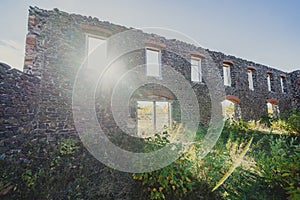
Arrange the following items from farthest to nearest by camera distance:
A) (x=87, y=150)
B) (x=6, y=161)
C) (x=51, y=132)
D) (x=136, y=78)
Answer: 1. (x=136, y=78)
2. (x=51, y=132)
3. (x=87, y=150)
4. (x=6, y=161)

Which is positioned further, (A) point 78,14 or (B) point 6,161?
(A) point 78,14

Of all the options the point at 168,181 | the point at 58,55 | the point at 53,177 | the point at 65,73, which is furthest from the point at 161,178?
the point at 58,55

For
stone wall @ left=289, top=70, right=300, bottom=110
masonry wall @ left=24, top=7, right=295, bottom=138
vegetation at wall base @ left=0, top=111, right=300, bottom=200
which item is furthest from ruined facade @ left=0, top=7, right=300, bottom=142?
stone wall @ left=289, top=70, right=300, bottom=110

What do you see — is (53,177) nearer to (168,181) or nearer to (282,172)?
(168,181)

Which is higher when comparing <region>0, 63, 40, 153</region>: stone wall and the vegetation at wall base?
<region>0, 63, 40, 153</region>: stone wall

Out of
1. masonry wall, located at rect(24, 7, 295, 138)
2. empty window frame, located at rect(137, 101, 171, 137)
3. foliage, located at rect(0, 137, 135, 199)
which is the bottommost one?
foliage, located at rect(0, 137, 135, 199)

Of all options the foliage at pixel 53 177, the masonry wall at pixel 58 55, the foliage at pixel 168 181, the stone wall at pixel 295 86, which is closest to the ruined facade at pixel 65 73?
the masonry wall at pixel 58 55

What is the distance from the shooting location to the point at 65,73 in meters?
6.02

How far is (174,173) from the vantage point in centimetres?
302

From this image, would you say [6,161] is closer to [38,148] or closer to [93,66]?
[38,148]

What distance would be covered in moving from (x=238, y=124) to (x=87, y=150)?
658cm

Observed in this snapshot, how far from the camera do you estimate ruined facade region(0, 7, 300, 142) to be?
3.91m

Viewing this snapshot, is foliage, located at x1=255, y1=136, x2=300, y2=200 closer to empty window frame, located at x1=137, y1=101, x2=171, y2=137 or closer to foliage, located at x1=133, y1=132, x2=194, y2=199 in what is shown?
foliage, located at x1=133, y1=132, x2=194, y2=199

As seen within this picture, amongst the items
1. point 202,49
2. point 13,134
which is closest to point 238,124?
point 202,49
